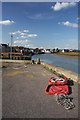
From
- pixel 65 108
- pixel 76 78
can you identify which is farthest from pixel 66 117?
pixel 76 78

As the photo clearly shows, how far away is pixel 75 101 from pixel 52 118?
168 centimetres

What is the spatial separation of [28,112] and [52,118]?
95cm

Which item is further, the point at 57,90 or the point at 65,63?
the point at 65,63

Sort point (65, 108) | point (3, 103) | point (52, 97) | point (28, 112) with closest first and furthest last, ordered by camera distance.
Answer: point (28, 112), point (65, 108), point (3, 103), point (52, 97)

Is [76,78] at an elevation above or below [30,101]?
above

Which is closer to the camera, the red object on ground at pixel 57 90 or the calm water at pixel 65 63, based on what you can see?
the red object on ground at pixel 57 90

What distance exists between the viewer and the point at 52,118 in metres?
3.16

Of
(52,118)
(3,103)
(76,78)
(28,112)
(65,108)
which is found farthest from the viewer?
(76,78)

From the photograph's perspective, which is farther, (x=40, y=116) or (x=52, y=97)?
(x=52, y=97)

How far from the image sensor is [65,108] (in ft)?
12.0

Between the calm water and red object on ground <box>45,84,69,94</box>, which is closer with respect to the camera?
red object on ground <box>45,84,69,94</box>

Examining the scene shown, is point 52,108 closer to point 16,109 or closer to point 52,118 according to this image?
point 52,118

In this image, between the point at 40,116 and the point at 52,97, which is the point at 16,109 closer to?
the point at 40,116

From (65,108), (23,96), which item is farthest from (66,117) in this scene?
(23,96)
